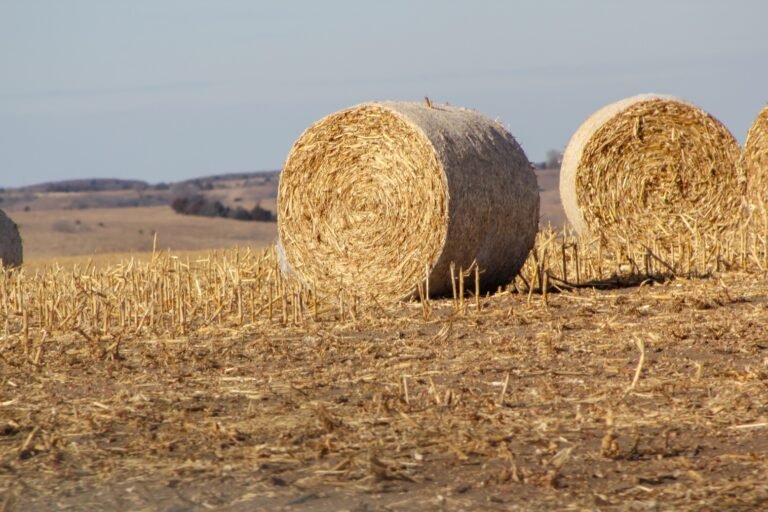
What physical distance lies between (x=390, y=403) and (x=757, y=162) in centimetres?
921

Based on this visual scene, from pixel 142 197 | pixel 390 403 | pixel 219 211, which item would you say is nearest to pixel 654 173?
pixel 390 403

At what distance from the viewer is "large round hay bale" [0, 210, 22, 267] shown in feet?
49.3

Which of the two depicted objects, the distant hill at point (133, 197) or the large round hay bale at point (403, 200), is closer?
the large round hay bale at point (403, 200)

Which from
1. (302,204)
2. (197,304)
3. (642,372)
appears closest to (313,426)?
(642,372)

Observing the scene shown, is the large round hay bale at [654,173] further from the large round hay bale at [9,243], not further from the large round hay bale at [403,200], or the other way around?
the large round hay bale at [9,243]

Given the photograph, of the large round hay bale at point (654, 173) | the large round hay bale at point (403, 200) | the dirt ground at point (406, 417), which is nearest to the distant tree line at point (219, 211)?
the large round hay bale at point (654, 173)

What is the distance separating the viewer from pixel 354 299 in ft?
30.5

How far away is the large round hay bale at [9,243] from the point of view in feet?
49.3

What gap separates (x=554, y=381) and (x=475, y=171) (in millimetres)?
3624

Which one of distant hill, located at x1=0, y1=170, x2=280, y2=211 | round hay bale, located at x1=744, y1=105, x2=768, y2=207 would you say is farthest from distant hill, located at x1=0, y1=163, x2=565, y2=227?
round hay bale, located at x1=744, y1=105, x2=768, y2=207

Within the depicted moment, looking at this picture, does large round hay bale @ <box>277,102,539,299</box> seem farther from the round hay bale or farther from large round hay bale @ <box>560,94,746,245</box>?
the round hay bale

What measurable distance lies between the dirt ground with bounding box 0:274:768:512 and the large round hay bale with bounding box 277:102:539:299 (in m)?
1.30

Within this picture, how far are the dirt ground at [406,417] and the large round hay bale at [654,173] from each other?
5244 mm

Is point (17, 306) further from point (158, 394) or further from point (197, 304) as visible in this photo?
point (158, 394)
